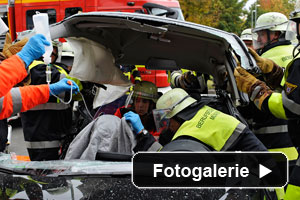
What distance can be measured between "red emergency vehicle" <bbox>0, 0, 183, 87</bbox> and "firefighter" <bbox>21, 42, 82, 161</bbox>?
3512 millimetres

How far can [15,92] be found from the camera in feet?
8.00

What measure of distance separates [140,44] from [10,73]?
1.45 metres

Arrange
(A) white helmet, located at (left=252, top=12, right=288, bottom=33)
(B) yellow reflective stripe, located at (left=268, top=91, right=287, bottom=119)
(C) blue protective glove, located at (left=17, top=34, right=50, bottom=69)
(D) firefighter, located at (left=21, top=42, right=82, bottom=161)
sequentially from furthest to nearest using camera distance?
(A) white helmet, located at (left=252, top=12, right=288, bottom=33), (D) firefighter, located at (left=21, top=42, right=82, bottom=161), (B) yellow reflective stripe, located at (left=268, top=91, right=287, bottom=119), (C) blue protective glove, located at (left=17, top=34, right=50, bottom=69)

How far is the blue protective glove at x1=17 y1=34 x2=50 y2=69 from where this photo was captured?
2.09 m

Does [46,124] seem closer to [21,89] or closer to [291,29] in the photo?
[21,89]

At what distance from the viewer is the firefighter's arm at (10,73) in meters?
1.93

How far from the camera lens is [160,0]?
7.73 meters

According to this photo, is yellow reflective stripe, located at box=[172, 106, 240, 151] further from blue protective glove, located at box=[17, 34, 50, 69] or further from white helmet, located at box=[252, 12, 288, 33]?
white helmet, located at box=[252, 12, 288, 33]

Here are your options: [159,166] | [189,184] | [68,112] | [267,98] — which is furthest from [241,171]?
[68,112]

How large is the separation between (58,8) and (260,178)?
6794 millimetres

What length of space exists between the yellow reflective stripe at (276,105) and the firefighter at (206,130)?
0.37 metres

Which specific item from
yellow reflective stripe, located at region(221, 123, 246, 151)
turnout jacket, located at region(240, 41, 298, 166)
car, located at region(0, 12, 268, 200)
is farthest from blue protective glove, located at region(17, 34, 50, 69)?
turnout jacket, located at region(240, 41, 298, 166)

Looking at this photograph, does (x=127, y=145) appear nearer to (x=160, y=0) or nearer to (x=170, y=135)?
(x=170, y=135)

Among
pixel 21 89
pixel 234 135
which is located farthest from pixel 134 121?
pixel 21 89
